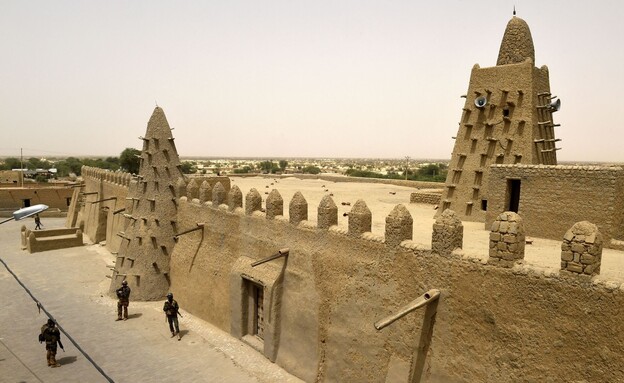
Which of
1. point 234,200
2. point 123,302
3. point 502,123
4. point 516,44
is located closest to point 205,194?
point 234,200

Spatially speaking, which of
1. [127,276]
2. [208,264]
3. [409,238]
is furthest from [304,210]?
[127,276]

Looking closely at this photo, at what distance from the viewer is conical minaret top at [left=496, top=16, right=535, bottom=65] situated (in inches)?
582

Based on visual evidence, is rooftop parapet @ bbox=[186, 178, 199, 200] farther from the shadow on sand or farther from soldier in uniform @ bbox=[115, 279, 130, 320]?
the shadow on sand

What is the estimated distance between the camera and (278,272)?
12172 millimetres

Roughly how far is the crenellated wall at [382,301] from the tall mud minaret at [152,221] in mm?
1711

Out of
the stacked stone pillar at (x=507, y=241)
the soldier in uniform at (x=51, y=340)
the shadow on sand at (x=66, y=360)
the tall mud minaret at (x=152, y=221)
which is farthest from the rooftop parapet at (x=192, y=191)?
the stacked stone pillar at (x=507, y=241)

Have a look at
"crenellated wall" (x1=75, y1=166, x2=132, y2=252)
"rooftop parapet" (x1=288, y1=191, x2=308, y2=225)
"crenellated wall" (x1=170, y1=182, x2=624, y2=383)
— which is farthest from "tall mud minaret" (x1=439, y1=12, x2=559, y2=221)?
"crenellated wall" (x1=75, y1=166, x2=132, y2=252)

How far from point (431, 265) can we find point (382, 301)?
1.59 m

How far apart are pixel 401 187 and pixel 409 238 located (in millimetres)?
23288

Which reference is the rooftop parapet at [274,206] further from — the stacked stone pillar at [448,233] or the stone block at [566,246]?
the stone block at [566,246]

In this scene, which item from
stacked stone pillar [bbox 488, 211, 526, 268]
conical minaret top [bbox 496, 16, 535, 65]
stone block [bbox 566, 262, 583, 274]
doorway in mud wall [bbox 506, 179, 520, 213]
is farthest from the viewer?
conical minaret top [bbox 496, 16, 535, 65]

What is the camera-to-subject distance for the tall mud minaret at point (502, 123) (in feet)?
46.6

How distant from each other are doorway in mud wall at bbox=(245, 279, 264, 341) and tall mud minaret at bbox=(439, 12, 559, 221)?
7685 millimetres

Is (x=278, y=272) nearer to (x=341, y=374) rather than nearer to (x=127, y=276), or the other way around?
(x=341, y=374)
